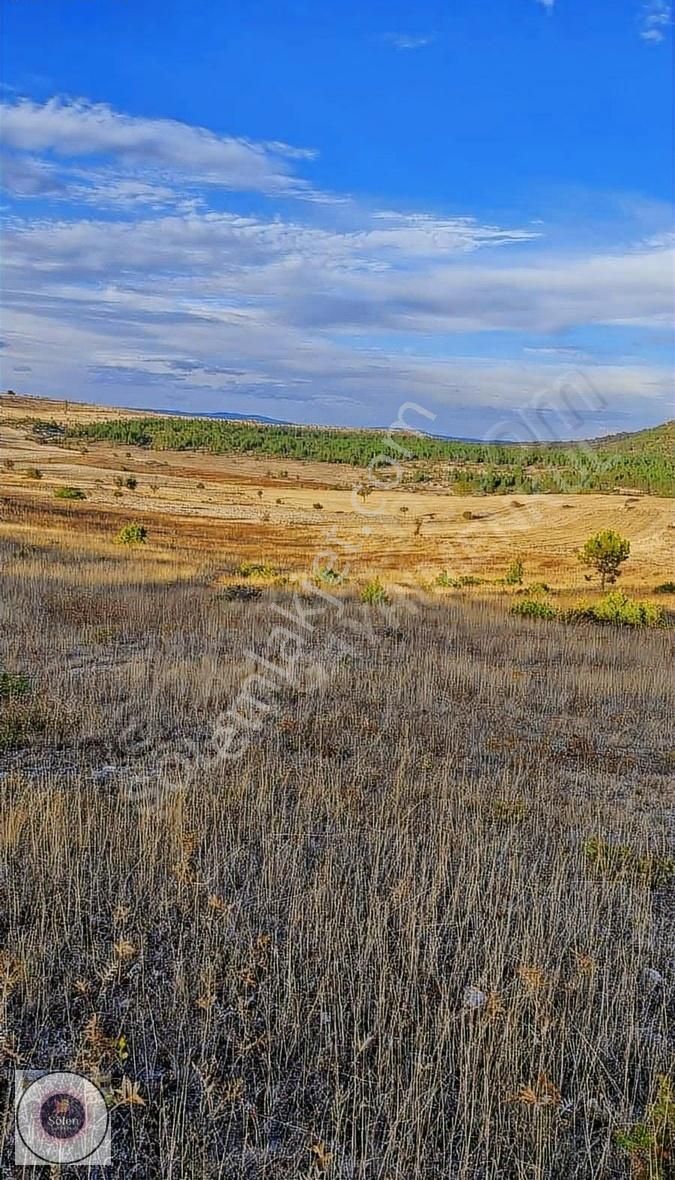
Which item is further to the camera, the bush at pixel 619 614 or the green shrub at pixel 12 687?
the bush at pixel 619 614

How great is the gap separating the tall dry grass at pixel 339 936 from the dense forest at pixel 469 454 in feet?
144

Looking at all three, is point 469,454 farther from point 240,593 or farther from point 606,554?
point 240,593

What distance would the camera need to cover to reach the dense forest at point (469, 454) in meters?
51.7

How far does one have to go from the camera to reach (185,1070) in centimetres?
327

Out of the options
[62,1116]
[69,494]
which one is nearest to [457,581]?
[62,1116]

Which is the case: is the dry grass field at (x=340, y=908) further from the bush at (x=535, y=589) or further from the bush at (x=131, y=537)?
the bush at (x=131, y=537)

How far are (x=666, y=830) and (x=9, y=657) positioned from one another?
7.99m

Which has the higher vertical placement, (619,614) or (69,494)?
(69,494)

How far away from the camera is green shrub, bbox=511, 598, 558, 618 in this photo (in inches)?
701

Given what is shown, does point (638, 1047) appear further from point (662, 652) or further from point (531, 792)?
point (662, 652)

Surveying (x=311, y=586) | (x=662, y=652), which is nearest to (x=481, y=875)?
(x=662, y=652)

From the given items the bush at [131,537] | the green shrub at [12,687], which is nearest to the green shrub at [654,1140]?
the green shrub at [12,687]

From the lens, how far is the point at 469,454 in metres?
89.6

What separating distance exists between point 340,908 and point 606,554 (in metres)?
21.7
